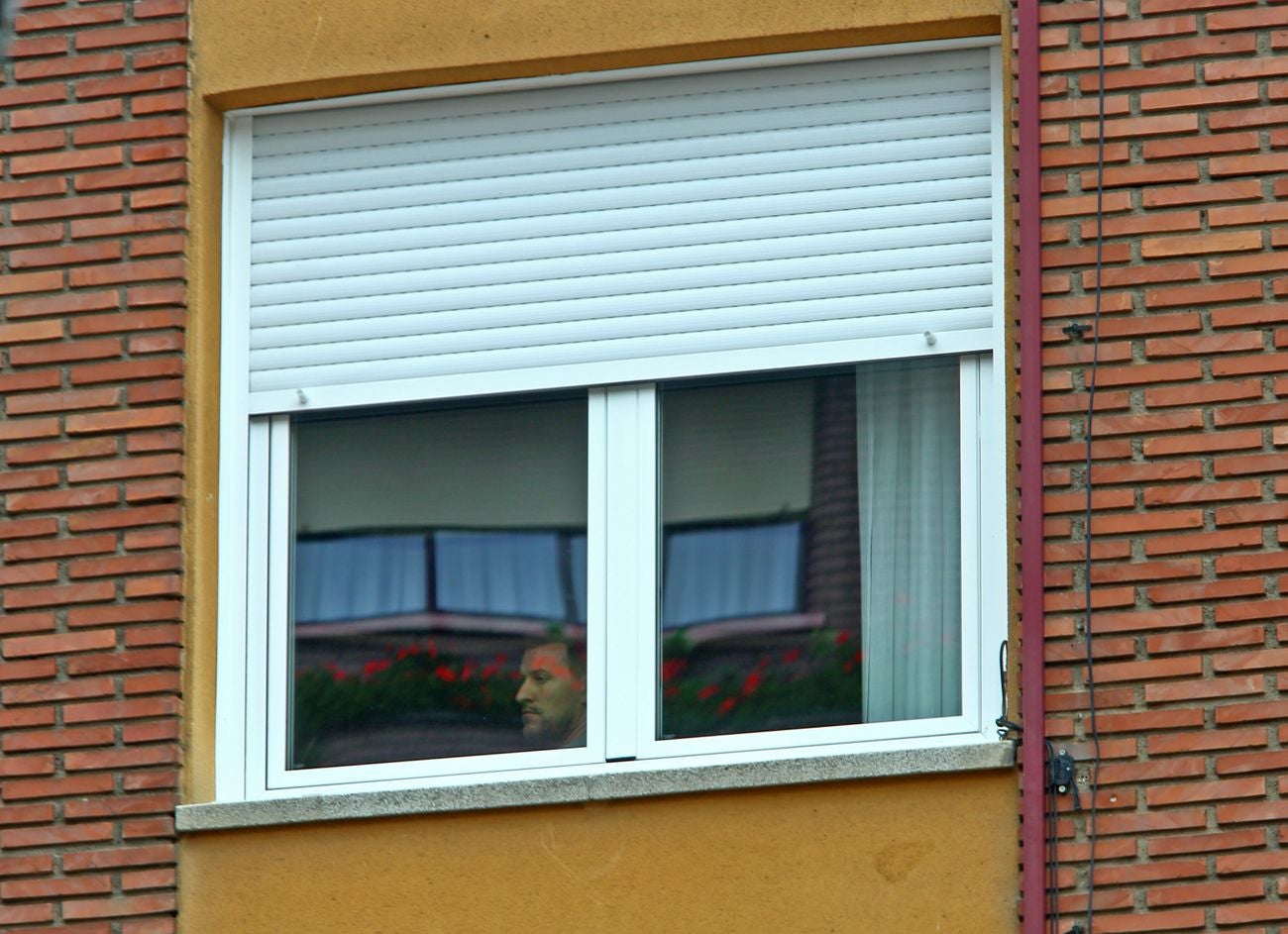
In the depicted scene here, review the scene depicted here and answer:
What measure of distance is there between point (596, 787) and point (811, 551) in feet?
3.41

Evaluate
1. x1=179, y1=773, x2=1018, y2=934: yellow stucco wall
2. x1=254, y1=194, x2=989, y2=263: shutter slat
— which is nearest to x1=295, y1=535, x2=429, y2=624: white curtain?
x1=179, y1=773, x2=1018, y2=934: yellow stucco wall

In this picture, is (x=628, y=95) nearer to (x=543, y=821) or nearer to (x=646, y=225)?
(x=646, y=225)

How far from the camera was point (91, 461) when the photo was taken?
25.5ft

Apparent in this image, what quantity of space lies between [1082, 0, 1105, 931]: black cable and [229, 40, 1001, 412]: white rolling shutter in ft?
1.31

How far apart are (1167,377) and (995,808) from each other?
138 centimetres

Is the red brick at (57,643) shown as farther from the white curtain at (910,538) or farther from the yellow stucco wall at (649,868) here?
the white curtain at (910,538)

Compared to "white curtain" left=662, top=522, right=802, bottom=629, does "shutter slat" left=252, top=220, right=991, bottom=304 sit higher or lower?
higher

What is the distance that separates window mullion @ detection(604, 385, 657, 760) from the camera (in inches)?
295

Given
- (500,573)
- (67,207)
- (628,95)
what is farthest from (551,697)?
(67,207)

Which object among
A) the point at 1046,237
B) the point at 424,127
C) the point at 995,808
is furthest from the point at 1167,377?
the point at 424,127

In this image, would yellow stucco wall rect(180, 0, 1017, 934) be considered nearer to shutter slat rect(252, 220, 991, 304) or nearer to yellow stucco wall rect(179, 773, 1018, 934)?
yellow stucco wall rect(179, 773, 1018, 934)

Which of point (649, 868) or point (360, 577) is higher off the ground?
point (360, 577)

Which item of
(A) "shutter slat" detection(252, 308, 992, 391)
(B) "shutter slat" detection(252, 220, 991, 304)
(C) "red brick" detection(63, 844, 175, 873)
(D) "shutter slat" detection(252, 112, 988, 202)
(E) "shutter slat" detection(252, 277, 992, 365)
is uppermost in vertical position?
(D) "shutter slat" detection(252, 112, 988, 202)

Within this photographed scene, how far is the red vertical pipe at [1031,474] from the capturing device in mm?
6832
